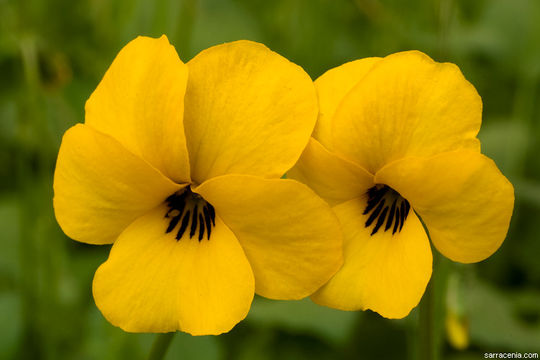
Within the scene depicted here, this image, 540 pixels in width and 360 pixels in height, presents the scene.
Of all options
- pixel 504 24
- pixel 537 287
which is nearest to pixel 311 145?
pixel 537 287

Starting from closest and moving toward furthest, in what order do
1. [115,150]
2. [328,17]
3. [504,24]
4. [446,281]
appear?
1. [115,150]
2. [446,281]
3. [328,17]
4. [504,24]

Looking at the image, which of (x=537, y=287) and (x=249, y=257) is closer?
(x=249, y=257)

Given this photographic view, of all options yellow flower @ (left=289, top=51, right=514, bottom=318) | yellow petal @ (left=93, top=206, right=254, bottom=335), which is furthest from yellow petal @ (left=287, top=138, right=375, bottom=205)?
yellow petal @ (left=93, top=206, right=254, bottom=335)

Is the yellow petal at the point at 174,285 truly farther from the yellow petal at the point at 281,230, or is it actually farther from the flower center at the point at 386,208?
the flower center at the point at 386,208

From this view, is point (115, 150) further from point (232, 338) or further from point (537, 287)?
point (537, 287)

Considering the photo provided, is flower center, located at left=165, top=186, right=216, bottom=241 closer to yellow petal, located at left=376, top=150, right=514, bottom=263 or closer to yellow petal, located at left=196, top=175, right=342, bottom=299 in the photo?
yellow petal, located at left=196, top=175, right=342, bottom=299

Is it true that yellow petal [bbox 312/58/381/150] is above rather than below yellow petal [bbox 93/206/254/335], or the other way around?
above
